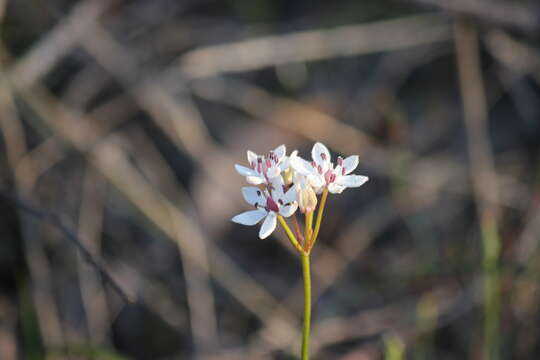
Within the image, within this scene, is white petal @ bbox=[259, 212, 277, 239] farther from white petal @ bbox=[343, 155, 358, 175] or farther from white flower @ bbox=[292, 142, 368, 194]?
white petal @ bbox=[343, 155, 358, 175]

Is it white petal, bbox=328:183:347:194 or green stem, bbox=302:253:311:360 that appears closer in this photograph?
green stem, bbox=302:253:311:360

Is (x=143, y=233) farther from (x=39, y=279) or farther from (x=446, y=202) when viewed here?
(x=446, y=202)

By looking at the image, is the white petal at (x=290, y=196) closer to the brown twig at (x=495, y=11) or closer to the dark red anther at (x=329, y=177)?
the dark red anther at (x=329, y=177)

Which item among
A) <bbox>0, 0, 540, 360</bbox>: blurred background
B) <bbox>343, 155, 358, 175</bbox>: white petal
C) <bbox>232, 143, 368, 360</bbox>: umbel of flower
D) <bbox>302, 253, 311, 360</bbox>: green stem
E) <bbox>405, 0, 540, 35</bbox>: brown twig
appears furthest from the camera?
<bbox>405, 0, 540, 35</bbox>: brown twig

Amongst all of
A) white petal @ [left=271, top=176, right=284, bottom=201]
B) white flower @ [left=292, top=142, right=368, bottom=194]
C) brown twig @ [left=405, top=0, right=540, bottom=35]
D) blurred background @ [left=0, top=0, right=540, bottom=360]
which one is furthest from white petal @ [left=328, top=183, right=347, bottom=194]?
brown twig @ [left=405, top=0, right=540, bottom=35]

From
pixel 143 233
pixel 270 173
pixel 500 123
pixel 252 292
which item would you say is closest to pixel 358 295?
pixel 252 292

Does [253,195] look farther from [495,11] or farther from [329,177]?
[495,11]

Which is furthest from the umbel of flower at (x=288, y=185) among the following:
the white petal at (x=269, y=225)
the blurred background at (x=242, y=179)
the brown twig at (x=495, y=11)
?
the brown twig at (x=495, y=11)
